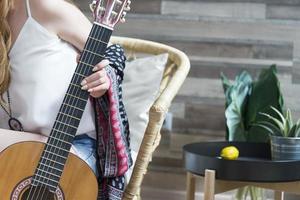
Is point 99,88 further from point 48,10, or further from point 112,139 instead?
point 48,10

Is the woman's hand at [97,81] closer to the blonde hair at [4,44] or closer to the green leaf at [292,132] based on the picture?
the blonde hair at [4,44]

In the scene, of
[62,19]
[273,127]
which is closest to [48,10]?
[62,19]

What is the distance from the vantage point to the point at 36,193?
132 cm

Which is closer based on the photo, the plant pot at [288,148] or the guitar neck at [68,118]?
the guitar neck at [68,118]

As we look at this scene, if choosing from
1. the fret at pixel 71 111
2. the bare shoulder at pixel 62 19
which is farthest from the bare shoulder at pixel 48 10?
the fret at pixel 71 111

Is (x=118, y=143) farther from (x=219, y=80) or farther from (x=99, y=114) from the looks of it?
(x=219, y=80)

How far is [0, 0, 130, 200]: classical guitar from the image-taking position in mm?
1320

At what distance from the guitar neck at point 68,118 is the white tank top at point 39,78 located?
0.12 meters

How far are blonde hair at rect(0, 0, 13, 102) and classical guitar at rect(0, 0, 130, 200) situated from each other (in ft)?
0.73

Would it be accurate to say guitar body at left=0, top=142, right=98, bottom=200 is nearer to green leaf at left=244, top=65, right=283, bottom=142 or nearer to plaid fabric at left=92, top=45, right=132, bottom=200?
plaid fabric at left=92, top=45, right=132, bottom=200

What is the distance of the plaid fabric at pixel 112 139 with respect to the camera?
58.6 inches

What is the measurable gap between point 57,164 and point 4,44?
0.39 metres

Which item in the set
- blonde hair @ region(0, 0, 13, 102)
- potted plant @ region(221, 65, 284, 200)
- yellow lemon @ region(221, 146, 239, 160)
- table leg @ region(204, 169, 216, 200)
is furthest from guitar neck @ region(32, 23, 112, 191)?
potted plant @ region(221, 65, 284, 200)

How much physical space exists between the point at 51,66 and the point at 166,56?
522mm
